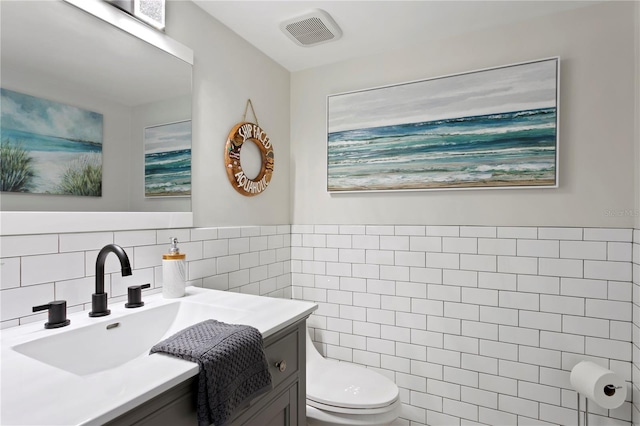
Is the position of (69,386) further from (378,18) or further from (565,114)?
(565,114)

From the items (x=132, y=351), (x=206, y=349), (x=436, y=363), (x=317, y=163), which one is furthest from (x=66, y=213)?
(x=436, y=363)

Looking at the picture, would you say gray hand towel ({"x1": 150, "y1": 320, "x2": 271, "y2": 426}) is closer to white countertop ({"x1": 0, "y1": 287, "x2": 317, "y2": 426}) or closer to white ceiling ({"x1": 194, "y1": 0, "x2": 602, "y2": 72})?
white countertop ({"x1": 0, "y1": 287, "x2": 317, "y2": 426})

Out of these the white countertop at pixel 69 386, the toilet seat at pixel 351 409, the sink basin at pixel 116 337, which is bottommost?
the toilet seat at pixel 351 409

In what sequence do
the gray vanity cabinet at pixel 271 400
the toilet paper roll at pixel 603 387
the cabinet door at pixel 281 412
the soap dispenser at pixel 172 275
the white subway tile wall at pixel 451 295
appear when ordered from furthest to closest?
the white subway tile wall at pixel 451 295, the toilet paper roll at pixel 603 387, the soap dispenser at pixel 172 275, the cabinet door at pixel 281 412, the gray vanity cabinet at pixel 271 400

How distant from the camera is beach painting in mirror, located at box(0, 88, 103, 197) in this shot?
3.32 ft

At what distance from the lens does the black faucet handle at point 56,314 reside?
1010mm

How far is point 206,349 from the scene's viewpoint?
2.77 feet

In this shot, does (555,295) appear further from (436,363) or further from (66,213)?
(66,213)

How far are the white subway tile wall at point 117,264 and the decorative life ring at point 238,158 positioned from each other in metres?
0.24

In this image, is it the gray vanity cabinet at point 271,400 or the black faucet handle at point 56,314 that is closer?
the gray vanity cabinet at point 271,400

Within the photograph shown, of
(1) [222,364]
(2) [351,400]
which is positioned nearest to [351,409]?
(2) [351,400]

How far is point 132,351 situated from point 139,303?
165mm

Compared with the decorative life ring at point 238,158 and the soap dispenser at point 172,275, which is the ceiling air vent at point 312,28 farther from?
the soap dispenser at point 172,275

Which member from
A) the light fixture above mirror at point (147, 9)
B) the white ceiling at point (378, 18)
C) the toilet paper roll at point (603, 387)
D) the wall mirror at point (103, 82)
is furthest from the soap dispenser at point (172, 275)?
the toilet paper roll at point (603, 387)
